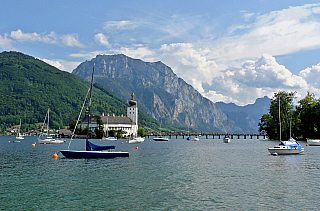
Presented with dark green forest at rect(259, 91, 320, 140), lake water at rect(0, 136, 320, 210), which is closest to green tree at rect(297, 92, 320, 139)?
dark green forest at rect(259, 91, 320, 140)

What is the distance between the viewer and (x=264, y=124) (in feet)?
560

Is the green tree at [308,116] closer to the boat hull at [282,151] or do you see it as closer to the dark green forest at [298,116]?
the dark green forest at [298,116]

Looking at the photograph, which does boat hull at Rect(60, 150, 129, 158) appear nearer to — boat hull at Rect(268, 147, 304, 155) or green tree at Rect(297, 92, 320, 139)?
boat hull at Rect(268, 147, 304, 155)

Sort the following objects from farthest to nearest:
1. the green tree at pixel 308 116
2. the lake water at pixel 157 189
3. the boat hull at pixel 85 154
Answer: the green tree at pixel 308 116 < the boat hull at pixel 85 154 < the lake water at pixel 157 189

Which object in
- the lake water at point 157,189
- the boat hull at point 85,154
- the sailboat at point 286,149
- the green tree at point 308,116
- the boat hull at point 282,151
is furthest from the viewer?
the green tree at point 308,116

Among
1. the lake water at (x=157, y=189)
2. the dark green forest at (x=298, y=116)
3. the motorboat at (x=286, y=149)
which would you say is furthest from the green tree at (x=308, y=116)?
the lake water at (x=157, y=189)

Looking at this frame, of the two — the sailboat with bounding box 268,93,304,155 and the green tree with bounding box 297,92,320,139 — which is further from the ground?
the green tree with bounding box 297,92,320,139

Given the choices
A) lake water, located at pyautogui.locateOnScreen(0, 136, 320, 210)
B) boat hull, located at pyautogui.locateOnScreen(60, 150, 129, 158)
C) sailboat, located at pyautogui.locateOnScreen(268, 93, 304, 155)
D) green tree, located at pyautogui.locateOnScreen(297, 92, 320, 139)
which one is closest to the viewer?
lake water, located at pyautogui.locateOnScreen(0, 136, 320, 210)

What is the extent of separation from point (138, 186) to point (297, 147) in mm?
54801

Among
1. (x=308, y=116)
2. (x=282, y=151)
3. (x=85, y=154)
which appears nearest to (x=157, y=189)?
(x=85, y=154)

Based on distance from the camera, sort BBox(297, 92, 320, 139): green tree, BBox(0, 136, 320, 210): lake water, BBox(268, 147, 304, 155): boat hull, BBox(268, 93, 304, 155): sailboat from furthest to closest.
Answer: BBox(297, 92, 320, 139): green tree < BBox(268, 93, 304, 155): sailboat < BBox(268, 147, 304, 155): boat hull < BBox(0, 136, 320, 210): lake water

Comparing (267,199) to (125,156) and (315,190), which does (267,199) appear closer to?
(315,190)

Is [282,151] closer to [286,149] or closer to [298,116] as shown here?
[286,149]

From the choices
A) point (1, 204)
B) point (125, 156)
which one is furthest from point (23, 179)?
point (125, 156)
